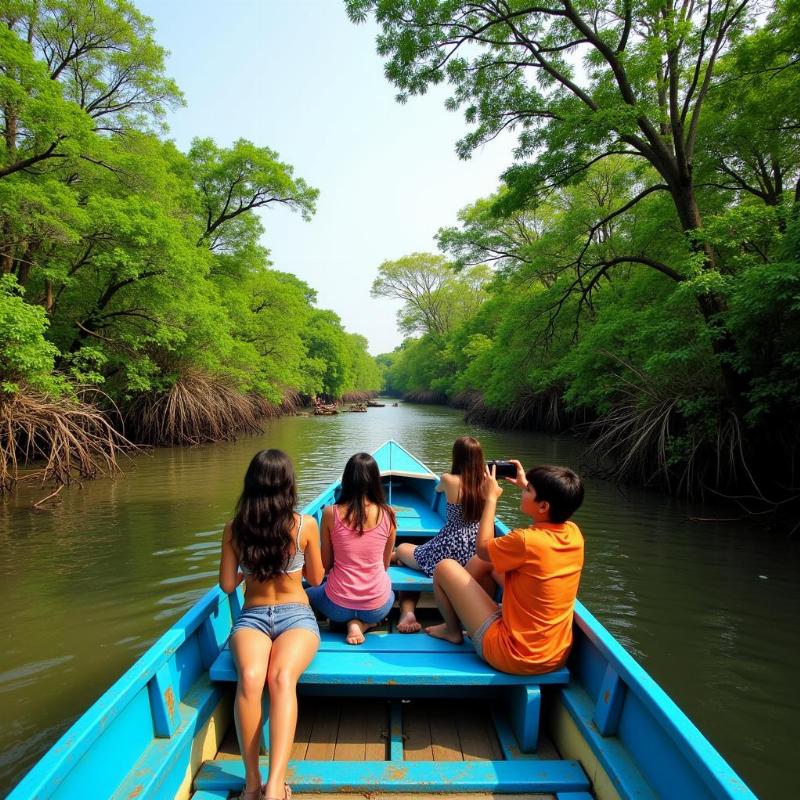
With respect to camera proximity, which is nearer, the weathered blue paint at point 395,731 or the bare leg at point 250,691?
the bare leg at point 250,691

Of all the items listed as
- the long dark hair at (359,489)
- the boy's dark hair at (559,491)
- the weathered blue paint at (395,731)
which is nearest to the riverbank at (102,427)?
the long dark hair at (359,489)

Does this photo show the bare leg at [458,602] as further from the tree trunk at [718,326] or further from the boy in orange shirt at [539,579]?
the tree trunk at [718,326]

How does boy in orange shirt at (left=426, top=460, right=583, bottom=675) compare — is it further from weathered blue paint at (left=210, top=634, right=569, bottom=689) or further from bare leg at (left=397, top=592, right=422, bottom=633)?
bare leg at (left=397, top=592, right=422, bottom=633)

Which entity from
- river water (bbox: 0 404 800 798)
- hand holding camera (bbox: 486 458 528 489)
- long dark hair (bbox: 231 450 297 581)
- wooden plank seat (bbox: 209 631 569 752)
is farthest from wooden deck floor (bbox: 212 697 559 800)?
river water (bbox: 0 404 800 798)

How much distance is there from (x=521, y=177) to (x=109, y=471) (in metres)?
10.5

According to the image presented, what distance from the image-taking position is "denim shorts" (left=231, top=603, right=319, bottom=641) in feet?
7.34

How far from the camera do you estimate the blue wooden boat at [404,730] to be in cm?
168

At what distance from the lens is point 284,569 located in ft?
7.67

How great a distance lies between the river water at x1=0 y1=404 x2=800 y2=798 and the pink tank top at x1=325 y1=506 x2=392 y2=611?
1.88m

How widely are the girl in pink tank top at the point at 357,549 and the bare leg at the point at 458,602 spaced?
0.36 meters

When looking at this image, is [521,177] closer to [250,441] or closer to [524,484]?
[524,484]

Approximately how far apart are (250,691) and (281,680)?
12 cm

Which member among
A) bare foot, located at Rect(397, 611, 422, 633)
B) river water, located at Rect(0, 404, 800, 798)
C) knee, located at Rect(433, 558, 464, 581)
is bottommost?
river water, located at Rect(0, 404, 800, 798)

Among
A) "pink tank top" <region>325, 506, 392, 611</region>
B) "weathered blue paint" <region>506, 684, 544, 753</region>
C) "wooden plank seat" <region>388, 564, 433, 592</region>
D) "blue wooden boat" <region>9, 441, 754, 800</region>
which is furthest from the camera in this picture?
"wooden plank seat" <region>388, 564, 433, 592</region>
